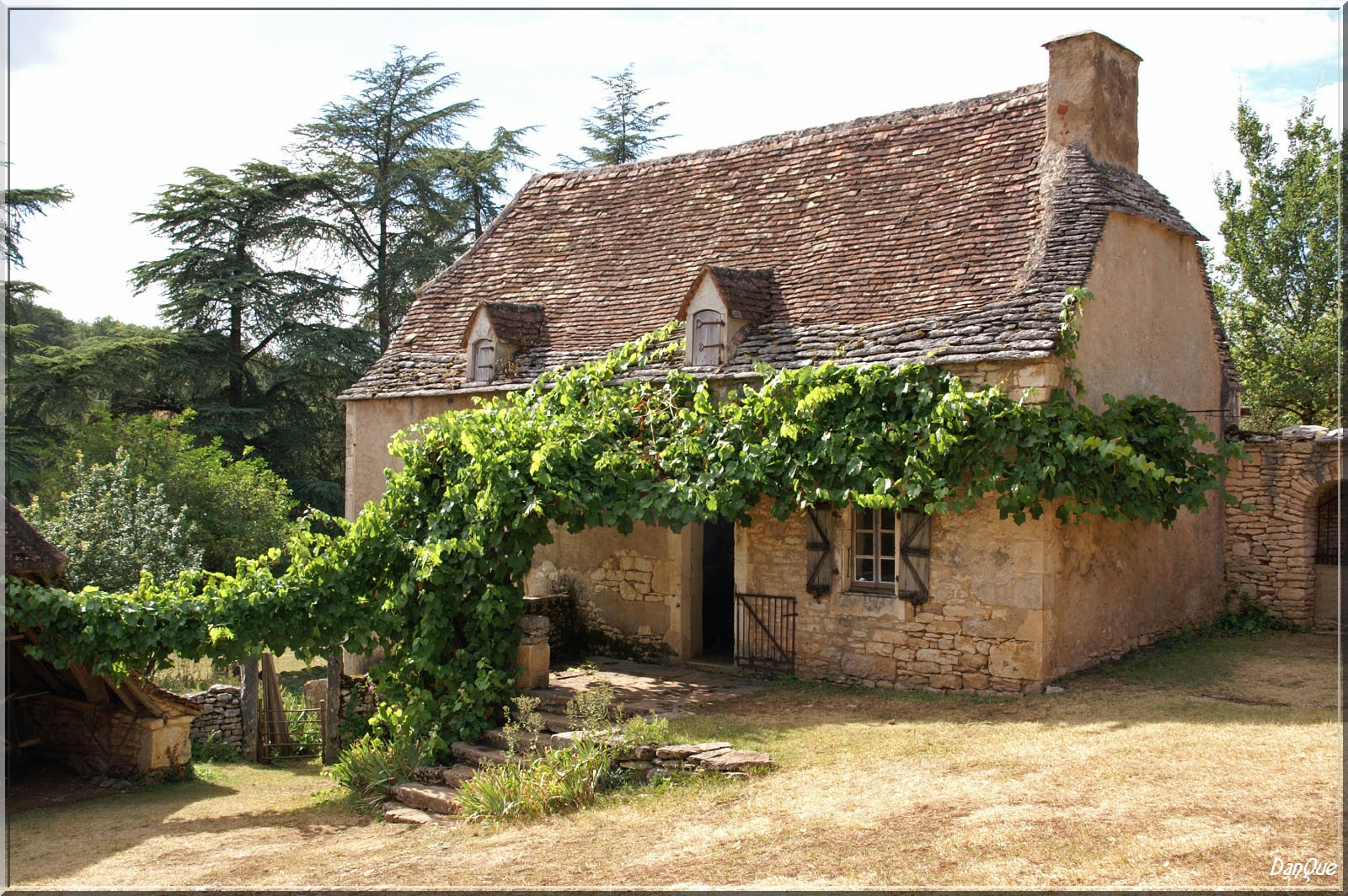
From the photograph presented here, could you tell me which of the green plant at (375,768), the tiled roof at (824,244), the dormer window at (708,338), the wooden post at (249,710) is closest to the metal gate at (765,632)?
the tiled roof at (824,244)

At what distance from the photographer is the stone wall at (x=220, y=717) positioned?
15336 mm

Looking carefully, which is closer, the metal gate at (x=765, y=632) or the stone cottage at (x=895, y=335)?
the stone cottage at (x=895, y=335)

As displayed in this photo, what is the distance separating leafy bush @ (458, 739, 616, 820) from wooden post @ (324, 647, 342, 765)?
577 centimetres

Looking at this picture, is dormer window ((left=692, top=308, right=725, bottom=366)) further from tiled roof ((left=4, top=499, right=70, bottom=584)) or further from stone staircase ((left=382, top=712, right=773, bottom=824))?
tiled roof ((left=4, top=499, right=70, bottom=584))

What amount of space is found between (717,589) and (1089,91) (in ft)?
25.4

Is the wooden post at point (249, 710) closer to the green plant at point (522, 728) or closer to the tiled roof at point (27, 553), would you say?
the tiled roof at point (27, 553)

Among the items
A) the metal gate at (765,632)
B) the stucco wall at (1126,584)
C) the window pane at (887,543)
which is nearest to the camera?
the stucco wall at (1126,584)

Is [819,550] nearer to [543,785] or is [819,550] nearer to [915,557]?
[915,557]

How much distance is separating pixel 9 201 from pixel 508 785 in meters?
17.5

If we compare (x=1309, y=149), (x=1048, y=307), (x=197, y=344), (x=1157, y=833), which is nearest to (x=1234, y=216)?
(x=1309, y=149)

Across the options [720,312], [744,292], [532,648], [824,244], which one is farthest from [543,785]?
[824,244]

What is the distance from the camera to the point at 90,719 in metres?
12.9

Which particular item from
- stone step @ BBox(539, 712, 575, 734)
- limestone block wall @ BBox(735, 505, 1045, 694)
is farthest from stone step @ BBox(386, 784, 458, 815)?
limestone block wall @ BBox(735, 505, 1045, 694)

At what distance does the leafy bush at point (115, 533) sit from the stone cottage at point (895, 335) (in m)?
3.88
